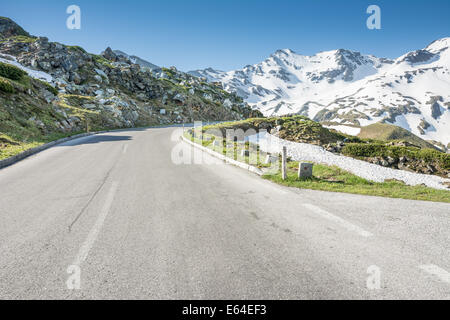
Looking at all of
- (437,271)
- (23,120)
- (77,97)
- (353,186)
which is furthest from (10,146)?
(77,97)

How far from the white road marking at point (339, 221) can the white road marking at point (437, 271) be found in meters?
1.01

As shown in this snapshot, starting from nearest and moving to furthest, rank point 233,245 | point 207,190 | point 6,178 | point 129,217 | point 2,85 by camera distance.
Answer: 1. point 233,245
2. point 129,217
3. point 207,190
4. point 6,178
5. point 2,85

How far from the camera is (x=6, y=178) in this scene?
27.7 feet

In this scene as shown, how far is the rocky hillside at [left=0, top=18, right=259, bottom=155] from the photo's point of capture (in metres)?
21.9

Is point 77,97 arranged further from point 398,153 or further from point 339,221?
point 398,153

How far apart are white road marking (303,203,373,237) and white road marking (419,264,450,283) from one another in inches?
39.7

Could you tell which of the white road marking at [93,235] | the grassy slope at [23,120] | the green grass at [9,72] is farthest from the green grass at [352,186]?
the green grass at [9,72]

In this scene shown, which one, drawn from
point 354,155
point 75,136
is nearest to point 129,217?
point 75,136

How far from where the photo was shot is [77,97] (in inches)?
1441

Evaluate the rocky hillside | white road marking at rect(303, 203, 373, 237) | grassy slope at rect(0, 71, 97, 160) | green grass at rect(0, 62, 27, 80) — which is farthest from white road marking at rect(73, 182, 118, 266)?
green grass at rect(0, 62, 27, 80)

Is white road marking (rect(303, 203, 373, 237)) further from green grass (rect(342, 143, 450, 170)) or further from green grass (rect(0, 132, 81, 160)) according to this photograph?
green grass (rect(342, 143, 450, 170))
